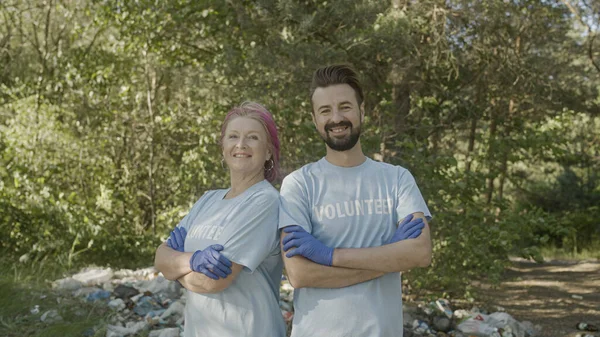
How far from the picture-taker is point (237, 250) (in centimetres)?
225

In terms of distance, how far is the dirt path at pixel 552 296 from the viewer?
709 cm

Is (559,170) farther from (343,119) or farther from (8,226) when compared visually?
(343,119)

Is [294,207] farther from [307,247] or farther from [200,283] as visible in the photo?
[200,283]

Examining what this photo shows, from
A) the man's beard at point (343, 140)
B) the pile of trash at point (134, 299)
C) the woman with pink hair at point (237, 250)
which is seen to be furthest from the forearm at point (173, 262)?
the pile of trash at point (134, 299)

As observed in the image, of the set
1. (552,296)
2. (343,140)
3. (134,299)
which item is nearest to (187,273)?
(343,140)

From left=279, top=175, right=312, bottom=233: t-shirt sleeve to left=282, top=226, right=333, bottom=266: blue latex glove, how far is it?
4cm

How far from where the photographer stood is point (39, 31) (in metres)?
12.6

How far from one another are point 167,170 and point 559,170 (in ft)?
36.6

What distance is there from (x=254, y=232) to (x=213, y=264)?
7.5 inches

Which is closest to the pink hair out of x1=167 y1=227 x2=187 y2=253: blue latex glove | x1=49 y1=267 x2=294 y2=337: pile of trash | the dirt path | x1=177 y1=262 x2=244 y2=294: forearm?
x1=167 y1=227 x2=187 y2=253: blue latex glove

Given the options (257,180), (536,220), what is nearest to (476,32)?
(536,220)

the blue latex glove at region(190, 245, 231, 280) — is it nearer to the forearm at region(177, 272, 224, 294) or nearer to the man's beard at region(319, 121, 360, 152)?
the forearm at region(177, 272, 224, 294)

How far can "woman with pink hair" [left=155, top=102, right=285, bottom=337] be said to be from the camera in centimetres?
226

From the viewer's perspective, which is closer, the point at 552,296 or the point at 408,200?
the point at 408,200
